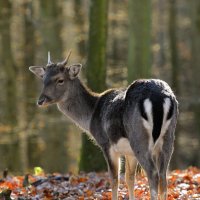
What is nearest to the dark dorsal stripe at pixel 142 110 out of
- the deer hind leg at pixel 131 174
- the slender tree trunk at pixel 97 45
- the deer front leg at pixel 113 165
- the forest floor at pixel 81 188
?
the deer front leg at pixel 113 165

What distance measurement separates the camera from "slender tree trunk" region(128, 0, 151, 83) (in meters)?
13.1

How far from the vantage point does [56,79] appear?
10062 millimetres

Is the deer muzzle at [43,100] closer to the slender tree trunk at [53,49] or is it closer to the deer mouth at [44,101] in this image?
the deer mouth at [44,101]

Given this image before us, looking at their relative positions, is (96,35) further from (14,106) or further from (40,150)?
(40,150)

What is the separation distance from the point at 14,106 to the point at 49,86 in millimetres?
11532

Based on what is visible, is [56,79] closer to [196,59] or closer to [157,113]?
[157,113]

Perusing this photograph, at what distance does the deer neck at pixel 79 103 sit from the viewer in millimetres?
10117

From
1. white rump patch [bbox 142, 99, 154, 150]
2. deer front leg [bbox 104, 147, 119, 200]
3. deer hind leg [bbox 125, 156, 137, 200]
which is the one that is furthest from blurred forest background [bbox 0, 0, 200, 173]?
white rump patch [bbox 142, 99, 154, 150]

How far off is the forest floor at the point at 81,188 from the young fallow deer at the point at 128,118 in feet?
2.61

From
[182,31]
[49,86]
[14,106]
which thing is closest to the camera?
[49,86]

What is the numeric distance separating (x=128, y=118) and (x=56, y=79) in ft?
6.62

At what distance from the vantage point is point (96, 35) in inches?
518

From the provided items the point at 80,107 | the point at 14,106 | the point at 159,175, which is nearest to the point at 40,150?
the point at 14,106

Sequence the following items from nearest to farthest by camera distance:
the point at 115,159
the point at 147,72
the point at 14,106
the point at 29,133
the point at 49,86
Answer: the point at 115,159
the point at 49,86
the point at 147,72
the point at 14,106
the point at 29,133
